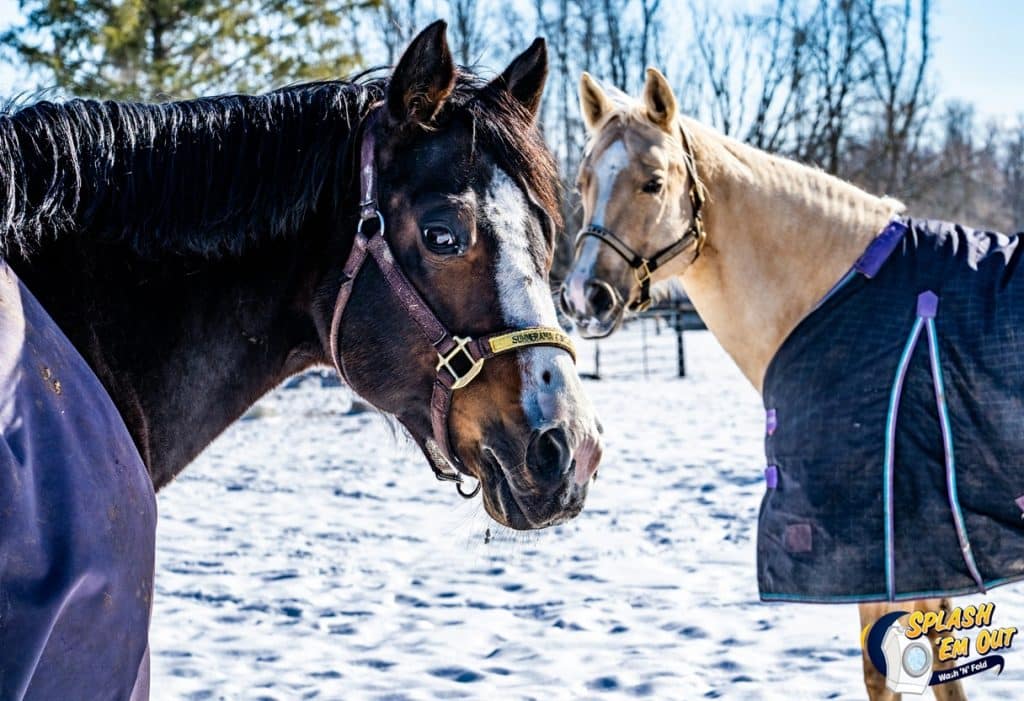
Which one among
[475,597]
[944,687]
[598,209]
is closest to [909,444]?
[944,687]

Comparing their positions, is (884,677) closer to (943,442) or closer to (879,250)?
(943,442)

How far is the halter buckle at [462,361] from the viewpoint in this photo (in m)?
1.62

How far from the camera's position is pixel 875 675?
268cm

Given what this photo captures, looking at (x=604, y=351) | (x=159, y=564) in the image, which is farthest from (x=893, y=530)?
(x=604, y=351)

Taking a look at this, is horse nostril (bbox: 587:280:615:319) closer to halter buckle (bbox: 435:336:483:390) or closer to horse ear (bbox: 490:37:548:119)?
horse ear (bbox: 490:37:548:119)

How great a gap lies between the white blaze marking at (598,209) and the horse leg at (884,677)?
1469 millimetres

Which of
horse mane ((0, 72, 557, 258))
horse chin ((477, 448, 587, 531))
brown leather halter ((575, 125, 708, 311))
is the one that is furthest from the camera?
brown leather halter ((575, 125, 708, 311))

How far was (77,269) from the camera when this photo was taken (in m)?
1.53

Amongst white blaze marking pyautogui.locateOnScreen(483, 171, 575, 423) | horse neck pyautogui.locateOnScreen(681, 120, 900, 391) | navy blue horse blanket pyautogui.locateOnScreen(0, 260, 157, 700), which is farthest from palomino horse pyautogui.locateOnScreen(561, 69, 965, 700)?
navy blue horse blanket pyautogui.locateOnScreen(0, 260, 157, 700)

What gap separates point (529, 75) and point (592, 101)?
5.84 feet

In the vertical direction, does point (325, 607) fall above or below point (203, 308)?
below

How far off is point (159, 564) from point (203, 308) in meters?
3.83

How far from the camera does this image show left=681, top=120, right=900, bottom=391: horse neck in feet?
9.82

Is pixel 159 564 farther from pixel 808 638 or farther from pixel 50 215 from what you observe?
pixel 50 215
